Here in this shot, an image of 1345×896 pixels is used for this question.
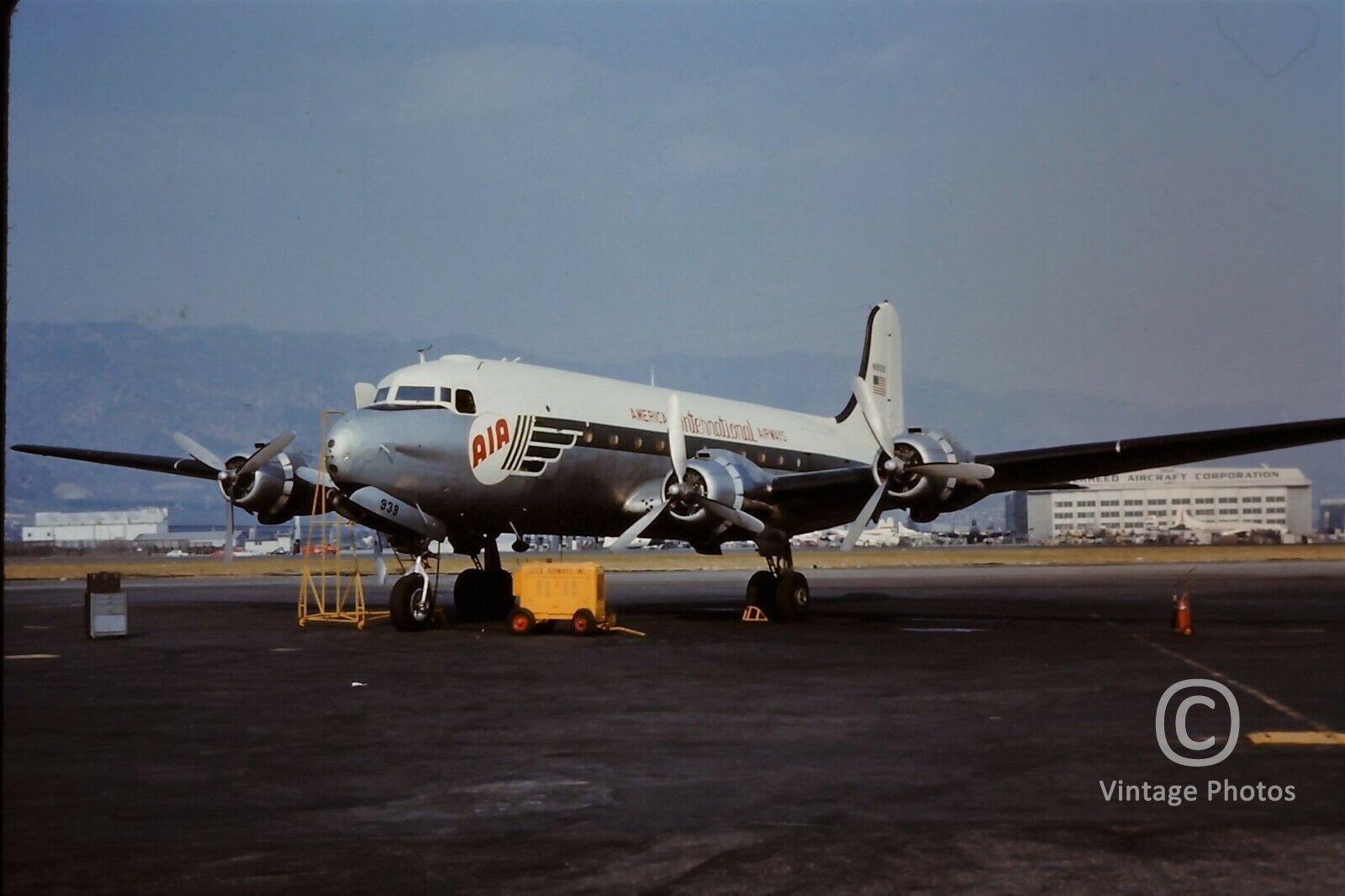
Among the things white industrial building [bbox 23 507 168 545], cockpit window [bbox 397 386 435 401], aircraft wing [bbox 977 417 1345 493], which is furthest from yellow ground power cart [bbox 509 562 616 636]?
white industrial building [bbox 23 507 168 545]

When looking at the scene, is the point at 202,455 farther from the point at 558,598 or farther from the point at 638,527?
the point at 638,527

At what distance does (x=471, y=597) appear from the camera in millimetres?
27797

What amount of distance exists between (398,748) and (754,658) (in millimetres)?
8647

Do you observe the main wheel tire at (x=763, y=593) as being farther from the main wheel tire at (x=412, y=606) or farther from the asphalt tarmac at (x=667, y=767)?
the main wheel tire at (x=412, y=606)

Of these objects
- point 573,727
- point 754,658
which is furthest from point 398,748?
point 754,658

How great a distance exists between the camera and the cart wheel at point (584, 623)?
23.4 m

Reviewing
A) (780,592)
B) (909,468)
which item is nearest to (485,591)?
(780,592)

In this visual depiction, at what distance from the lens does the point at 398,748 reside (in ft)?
37.2

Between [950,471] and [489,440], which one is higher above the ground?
[489,440]

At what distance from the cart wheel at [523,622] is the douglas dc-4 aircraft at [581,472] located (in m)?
1.71

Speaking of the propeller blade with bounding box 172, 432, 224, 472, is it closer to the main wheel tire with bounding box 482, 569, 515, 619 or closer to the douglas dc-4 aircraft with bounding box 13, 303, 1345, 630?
the douglas dc-4 aircraft with bounding box 13, 303, 1345, 630

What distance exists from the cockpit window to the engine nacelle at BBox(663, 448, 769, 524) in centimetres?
460

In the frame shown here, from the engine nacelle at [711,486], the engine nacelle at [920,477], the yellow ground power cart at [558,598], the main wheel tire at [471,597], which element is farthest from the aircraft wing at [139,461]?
the engine nacelle at [920,477]

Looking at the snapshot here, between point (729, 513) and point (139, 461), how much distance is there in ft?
47.3
